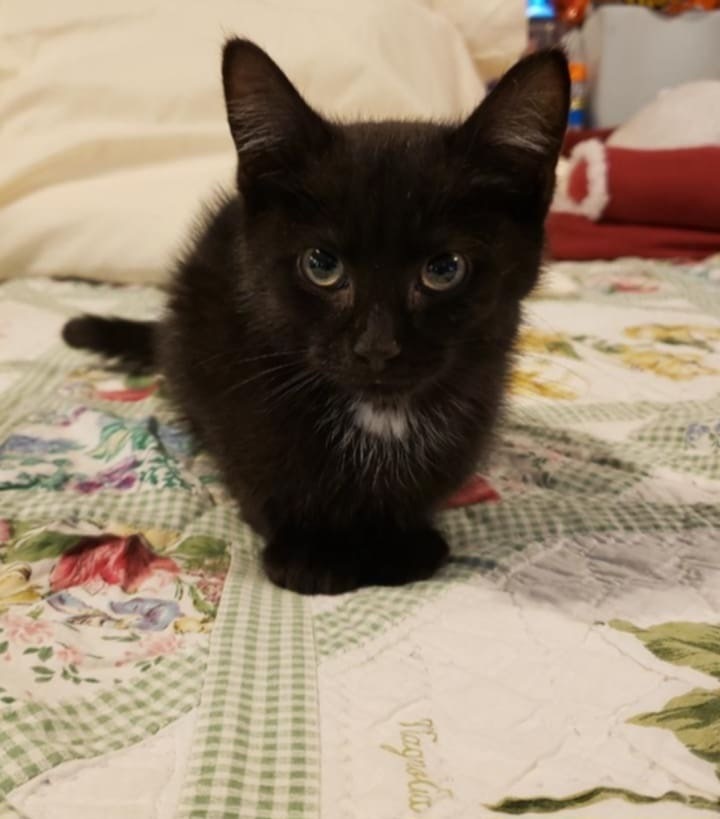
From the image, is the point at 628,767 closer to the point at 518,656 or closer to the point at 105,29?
the point at 518,656

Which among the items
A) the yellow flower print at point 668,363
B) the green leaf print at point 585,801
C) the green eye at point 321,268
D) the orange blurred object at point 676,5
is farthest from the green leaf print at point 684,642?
the orange blurred object at point 676,5

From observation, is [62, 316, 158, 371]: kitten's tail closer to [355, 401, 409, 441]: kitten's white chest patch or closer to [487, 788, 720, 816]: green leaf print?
[355, 401, 409, 441]: kitten's white chest patch

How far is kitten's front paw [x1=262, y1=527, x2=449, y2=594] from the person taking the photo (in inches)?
32.3

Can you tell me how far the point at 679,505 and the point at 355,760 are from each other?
546 millimetres

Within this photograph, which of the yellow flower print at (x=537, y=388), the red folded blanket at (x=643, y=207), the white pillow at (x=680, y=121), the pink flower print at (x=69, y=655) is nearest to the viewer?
the pink flower print at (x=69, y=655)

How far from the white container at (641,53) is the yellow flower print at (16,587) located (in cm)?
288

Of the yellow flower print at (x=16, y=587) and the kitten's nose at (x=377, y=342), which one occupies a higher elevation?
the kitten's nose at (x=377, y=342)

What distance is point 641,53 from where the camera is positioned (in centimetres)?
305

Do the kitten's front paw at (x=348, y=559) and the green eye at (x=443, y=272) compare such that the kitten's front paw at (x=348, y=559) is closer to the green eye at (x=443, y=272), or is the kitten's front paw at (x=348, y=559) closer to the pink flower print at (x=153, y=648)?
the pink flower print at (x=153, y=648)

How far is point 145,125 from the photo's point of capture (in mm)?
1855

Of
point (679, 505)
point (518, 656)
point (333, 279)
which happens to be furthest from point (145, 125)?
point (518, 656)

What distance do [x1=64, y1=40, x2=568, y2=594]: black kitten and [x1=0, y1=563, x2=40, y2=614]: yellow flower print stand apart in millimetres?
218

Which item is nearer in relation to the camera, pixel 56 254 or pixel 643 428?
pixel 643 428

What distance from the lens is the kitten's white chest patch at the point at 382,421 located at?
0.88 metres
